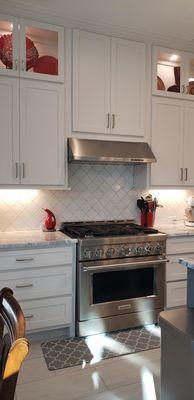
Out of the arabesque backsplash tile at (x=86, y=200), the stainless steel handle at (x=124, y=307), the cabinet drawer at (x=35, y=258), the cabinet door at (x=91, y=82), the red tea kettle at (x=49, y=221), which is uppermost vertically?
the cabinet door at (x=91, y=82)

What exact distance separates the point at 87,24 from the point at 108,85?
1.84ft

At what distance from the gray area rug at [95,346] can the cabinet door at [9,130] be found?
4.71 feet

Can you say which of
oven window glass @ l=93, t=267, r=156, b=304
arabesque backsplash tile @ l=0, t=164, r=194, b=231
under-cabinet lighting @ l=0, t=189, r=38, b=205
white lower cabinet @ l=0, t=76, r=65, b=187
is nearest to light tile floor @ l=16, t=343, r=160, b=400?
oven window glass @ l=93, t=267, r=156, b=304

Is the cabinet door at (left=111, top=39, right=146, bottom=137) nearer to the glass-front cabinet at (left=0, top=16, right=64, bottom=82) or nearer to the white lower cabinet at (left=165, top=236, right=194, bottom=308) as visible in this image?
the glass-front cabinet at (left=0, top=16, right=64, bottom=82)

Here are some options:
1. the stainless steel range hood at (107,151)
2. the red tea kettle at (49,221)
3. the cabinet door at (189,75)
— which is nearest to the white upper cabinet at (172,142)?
the cabinet door at (189,75)

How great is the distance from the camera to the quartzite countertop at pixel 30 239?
242cm

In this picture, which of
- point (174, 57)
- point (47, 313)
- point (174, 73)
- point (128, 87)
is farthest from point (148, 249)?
point (174, 57)

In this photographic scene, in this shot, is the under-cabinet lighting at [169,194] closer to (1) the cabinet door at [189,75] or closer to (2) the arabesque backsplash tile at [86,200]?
(2) the arabesque backsplash tile at [86,200]

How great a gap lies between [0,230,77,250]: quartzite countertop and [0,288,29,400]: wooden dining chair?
1.32 metres

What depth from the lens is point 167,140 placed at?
3227mm

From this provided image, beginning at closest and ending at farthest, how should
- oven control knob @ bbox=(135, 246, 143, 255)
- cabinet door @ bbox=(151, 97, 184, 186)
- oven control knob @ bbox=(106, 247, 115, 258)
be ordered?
oven control knob @ bbox=(106, 247, 115, 258), oven control knob @ bbox=(135, 246, 143, 255), cabinet door @ bbox=(151, 97, 184, 186)

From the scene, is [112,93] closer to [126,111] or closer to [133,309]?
[126,111]

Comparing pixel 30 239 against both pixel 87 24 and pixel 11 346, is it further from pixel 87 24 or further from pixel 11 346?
pixel 87 24

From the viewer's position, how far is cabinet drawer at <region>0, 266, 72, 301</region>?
97.0 inches
